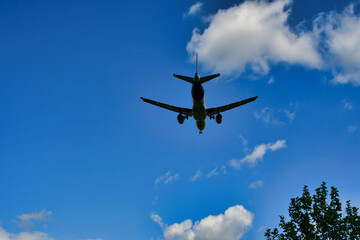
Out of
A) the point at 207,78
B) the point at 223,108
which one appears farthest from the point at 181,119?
the point at 207,78

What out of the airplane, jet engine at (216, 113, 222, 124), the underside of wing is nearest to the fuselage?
the airplane

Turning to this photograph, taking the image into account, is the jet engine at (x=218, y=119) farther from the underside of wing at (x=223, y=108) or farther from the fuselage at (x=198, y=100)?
the fuselage at (x=198, y=100)

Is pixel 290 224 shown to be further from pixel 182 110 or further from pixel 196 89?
pixel 182 110

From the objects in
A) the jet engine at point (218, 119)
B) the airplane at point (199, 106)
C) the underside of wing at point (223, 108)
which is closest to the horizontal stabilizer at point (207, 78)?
the airplane at point (199, 106)

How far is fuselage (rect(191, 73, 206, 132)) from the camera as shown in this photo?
29.2m

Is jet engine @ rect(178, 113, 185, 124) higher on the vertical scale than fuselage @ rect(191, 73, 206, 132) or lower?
higher

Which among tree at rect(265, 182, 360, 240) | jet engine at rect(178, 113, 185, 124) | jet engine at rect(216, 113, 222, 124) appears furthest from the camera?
jet engine at rect(178, 113, 185, 124)

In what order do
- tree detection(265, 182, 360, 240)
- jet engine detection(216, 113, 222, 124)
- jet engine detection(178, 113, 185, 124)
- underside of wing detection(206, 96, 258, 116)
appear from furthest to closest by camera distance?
1. jet engine detection(178, 113, 185, 124)
2. jet engine detection(216, 113, 222, 124)
3. underside of wing detection(206, 96, 258, 116)
4. tree detection(265, 182, 360, 240)

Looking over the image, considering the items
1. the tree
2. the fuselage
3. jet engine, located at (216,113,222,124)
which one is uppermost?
jet engine, located at (216,113,222,124)

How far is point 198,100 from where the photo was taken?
30.2 m

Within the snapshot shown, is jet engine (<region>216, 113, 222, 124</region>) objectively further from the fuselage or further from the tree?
the tree

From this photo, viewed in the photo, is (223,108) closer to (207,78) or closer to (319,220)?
(207,78)

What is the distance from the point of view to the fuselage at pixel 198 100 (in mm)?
29234

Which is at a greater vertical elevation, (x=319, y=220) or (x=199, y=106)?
(x=199, y=106)
